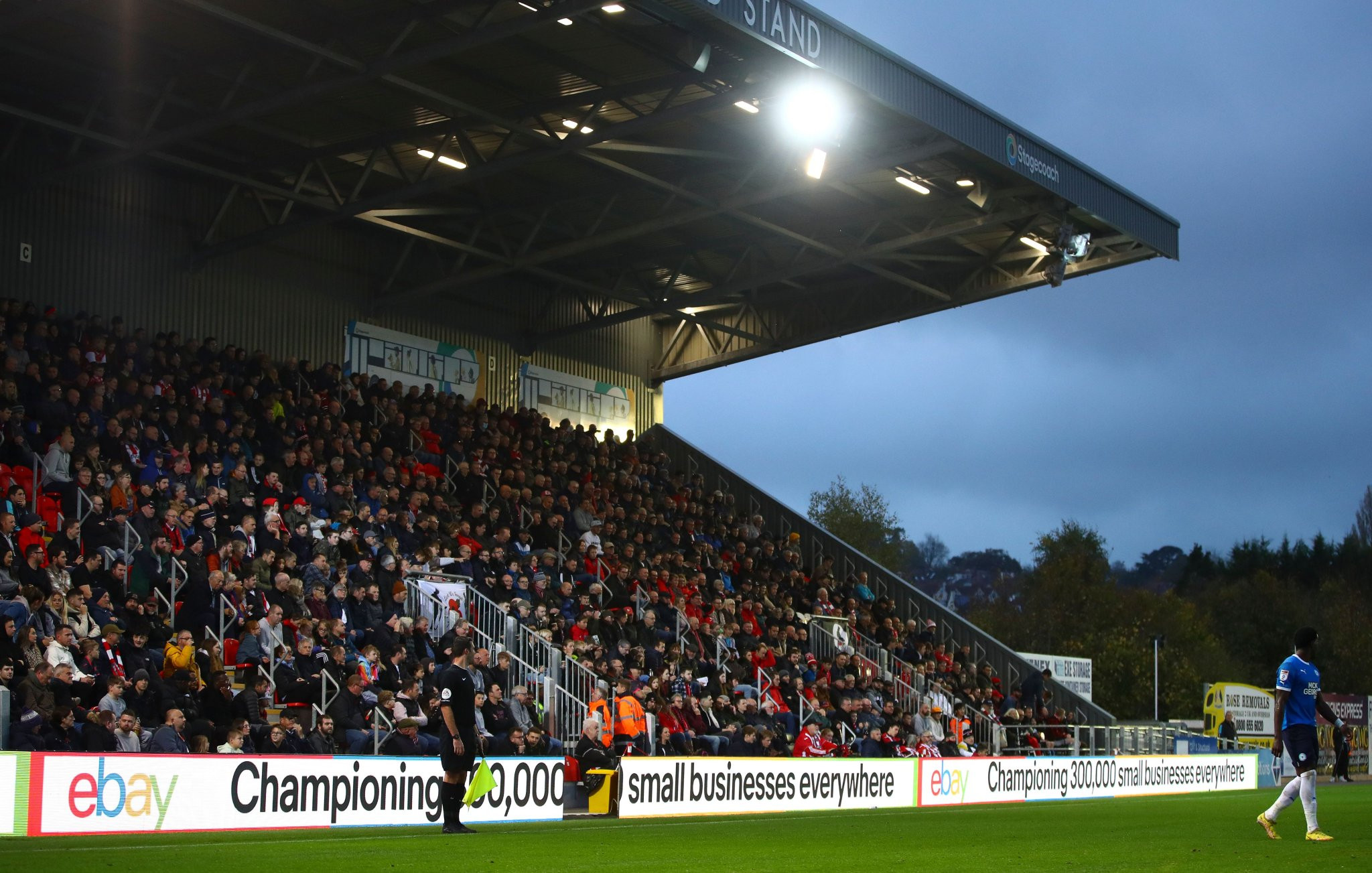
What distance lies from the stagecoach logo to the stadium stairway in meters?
12.3

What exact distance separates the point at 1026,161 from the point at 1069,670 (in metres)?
16.3

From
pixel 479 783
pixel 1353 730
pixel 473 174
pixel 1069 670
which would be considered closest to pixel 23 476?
pixel 473 174

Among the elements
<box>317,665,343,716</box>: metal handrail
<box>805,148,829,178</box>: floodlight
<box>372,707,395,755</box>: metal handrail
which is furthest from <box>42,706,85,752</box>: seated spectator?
<box>805,148,829,178</box>: floodlight

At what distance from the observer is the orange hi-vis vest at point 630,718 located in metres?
20.5

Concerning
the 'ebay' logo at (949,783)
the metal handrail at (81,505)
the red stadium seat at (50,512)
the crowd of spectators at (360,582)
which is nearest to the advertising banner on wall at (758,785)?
the 'ebay' logo at (949,783)

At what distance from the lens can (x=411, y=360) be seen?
105ft

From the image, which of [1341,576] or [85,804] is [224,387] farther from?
[1341,576]

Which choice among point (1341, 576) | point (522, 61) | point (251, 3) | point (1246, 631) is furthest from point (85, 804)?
point (1341, 576)

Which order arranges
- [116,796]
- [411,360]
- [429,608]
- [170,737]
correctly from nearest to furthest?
[116,796], [170,737], [429,608], [411,360]

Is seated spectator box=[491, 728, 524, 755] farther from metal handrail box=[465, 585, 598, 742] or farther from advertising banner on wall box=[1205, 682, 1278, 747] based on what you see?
advertising banner on wall box=[1205, 682, 1278, 747]

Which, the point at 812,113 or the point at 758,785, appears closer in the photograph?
the point at 758,785

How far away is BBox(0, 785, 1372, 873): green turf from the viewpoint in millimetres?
10430

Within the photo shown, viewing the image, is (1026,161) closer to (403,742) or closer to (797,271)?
(797,271)

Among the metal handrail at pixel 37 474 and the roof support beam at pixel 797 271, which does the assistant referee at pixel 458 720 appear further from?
the roof support beam at pixel 797 271
